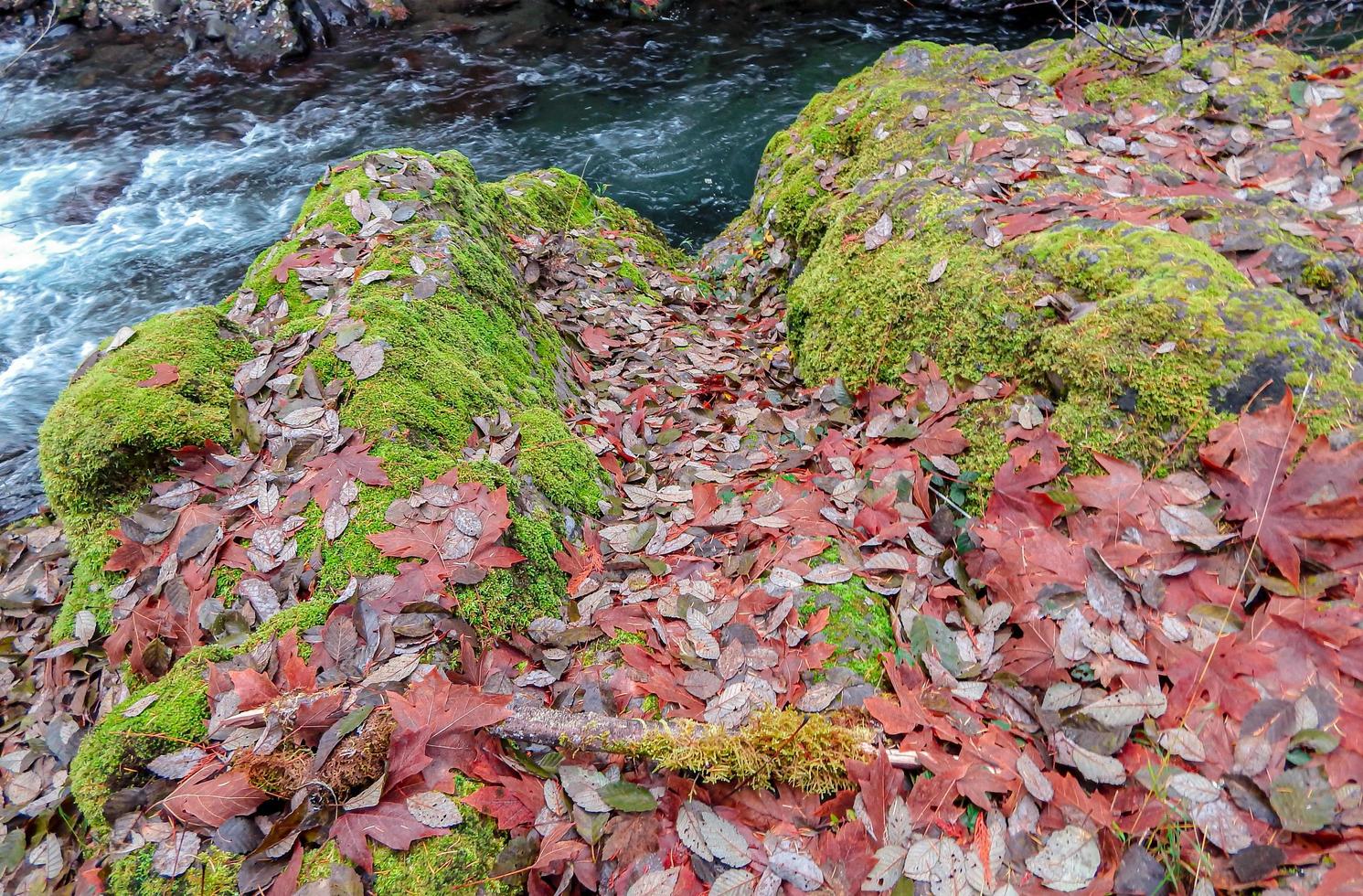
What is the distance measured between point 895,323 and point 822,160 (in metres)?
2.56

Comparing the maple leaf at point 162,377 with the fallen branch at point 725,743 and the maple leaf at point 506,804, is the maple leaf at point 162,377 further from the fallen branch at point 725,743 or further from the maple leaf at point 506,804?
the maple leaf at point 506,804

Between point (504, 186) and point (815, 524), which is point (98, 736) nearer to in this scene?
point (815, 524)

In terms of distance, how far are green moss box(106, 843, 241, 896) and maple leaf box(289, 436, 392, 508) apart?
1178 millimetres

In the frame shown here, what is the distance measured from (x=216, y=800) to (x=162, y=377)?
1952 millimetres

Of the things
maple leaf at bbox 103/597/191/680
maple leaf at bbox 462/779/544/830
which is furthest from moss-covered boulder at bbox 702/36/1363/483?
maple leaf at bbox 103/597/191/680

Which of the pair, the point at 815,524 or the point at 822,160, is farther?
the point at 822,160

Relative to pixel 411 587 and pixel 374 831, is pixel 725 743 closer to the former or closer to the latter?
pixel 374 831

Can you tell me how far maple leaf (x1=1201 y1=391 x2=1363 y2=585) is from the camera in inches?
86.2

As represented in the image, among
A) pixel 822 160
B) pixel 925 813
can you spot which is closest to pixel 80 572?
pixel 925 813

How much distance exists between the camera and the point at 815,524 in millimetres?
2949

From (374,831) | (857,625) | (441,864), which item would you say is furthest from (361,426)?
(857,625)

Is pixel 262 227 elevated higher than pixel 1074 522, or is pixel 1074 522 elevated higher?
pixel 1074 522

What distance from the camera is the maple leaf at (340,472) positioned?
2.72 m

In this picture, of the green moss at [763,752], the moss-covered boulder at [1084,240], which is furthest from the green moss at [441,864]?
the moss-covered boulder at [1084,240]
